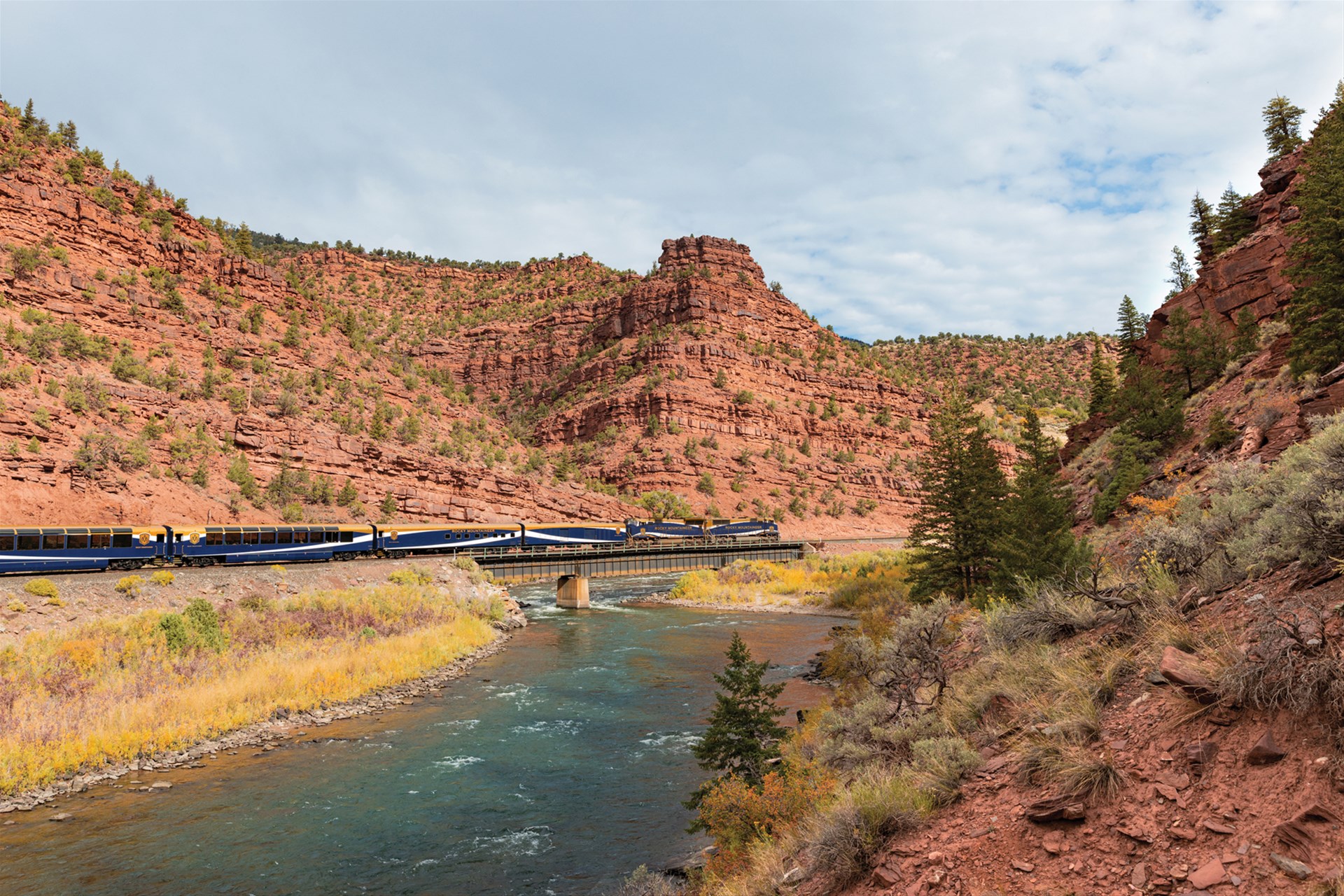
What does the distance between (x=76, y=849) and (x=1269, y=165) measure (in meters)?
54.8

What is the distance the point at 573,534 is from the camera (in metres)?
56.0

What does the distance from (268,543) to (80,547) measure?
8.05 m

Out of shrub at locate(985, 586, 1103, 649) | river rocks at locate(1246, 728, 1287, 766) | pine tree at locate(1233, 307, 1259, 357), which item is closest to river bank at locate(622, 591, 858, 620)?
pine tree at locate(1233, 307, 1259, 357)

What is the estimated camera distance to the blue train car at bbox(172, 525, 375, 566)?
108ft

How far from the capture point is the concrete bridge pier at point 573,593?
154ft

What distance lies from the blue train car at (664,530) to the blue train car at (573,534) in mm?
1385

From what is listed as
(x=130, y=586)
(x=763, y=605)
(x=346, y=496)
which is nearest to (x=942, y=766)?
(x=130, y=586)

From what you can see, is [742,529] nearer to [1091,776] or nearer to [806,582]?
[806,582]

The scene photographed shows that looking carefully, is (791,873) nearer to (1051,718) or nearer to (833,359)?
(1051,718)

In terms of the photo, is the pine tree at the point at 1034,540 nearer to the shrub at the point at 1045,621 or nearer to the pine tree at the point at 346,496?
the shrub at the point at 1045,621

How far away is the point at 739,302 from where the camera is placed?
114500 millimetres

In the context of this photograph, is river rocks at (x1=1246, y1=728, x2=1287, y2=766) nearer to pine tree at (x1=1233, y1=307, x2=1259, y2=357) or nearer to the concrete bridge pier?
pine tree at (x1=1233, y1=307, x2=1259, y2=357)

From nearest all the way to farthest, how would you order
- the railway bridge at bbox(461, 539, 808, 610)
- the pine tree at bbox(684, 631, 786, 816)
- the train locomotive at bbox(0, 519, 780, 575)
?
the pine tree at bbox(684, 631, 786, 816), the train locomotive at bbox(0, 519, 780, 575), the railway bridge at bbox(461, 539, 808, 610)

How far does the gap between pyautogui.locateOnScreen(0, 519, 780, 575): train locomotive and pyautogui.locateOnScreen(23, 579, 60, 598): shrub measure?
3.32 meters
